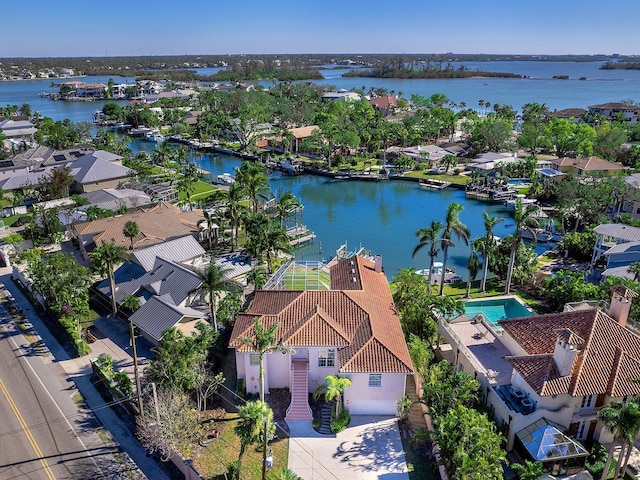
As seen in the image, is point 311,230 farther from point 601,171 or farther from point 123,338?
point 601,171

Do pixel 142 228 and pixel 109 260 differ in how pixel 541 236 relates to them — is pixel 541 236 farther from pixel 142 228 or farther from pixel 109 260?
pixel 109 260

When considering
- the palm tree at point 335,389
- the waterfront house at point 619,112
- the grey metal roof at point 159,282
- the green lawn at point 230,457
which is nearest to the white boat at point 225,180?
the grey metal roof at point 159,282

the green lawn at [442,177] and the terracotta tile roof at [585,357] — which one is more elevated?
the terracotta tile roof at [585,357]

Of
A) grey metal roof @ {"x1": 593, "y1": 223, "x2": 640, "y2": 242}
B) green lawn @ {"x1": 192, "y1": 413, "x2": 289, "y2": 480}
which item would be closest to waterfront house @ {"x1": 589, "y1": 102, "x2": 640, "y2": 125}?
grey metal roof @ {"x1": 593, "y1": 223, "x2": 640, "y2": 242}

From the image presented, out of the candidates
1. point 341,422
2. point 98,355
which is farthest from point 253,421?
point 98,355

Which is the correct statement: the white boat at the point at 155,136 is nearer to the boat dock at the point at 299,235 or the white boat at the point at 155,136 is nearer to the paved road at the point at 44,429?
the boat dock at the point at 299,235

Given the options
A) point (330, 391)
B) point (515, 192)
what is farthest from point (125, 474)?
point (515, 192)
